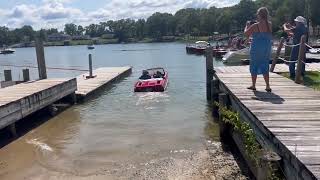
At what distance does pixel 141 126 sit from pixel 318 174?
1077 centimetres

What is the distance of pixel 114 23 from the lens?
196 metres

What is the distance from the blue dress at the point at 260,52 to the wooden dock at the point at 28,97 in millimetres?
6960

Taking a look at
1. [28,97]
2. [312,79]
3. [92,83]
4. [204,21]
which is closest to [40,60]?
[92,83]

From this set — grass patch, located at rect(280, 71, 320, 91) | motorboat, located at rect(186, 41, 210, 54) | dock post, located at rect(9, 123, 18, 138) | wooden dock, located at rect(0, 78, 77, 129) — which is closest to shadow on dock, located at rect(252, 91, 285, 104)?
grass patch, located at rect(280, 71, 320, 91)

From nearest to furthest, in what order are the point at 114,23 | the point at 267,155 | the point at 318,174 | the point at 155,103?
1. the point at 318,174
2. the point at 267,155
3. the point at 155,103
4. the point at 114,23

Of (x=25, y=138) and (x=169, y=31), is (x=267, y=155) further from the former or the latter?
(x=169, y=31)

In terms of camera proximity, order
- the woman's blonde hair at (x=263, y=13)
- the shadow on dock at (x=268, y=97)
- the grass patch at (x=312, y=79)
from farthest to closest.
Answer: the grass patch at (x=312, y=79), the woman's blonde hair at (x=263, y=13), the shadow on dock at (x=268, y=97)

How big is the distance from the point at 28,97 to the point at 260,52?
7.78m

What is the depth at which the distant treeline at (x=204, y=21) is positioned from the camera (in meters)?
87.2

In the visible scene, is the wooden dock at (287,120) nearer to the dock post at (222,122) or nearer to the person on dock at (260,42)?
the dock post at (222,122)

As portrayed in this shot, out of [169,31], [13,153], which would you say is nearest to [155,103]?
[13,153]

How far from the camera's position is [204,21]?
14425cm

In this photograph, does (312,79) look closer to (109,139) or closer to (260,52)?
(260,52)

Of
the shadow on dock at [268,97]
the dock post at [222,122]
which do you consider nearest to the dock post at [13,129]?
the dock post at [222,122]
